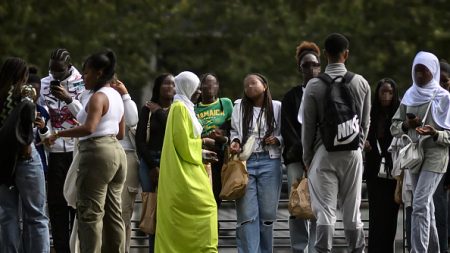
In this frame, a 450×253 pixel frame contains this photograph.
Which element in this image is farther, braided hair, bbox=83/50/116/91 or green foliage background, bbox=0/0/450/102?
green foliage background, bbox=0/0/450/102

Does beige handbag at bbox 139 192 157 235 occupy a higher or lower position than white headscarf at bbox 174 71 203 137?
lower

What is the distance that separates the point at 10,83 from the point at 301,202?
3091 mm

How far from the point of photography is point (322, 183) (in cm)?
1328

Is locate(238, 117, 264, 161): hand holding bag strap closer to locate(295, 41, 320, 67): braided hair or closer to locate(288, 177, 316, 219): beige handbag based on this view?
locate(288, 177, 316, 219): beige handbag

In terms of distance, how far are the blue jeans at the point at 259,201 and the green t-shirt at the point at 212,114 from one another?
0.63 m

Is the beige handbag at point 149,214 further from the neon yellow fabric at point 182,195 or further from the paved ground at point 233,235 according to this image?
the paved ground at point 233,235

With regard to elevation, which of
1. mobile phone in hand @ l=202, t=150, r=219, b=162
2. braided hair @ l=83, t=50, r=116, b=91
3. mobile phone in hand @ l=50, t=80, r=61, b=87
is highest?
braided hair @ l=83, t=50, r=116, b=91

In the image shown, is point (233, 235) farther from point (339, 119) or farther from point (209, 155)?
point (339, 119)

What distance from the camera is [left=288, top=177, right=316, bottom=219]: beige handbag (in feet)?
47.9

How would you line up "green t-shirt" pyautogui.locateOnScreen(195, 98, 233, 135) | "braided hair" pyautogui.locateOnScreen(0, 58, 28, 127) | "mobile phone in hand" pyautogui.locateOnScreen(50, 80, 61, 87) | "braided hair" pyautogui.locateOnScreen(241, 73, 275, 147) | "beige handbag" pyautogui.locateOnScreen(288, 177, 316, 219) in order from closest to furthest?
"braided hair" pyautogui.locateOnScreen(0, 58, 28, 127) < "mobile phone in hand" pyautogui.locateOnScreen(50, 80, 61, 87) < "beige handbag" pyautogui.locateOnScreen(288, 177, 316, 219) < "braided hair" pyautogui.locateOnScreen(241, 73, 275, 147) < "green t-shirt" pyautogui.locateOnScreen(195, 98, 233, 135)

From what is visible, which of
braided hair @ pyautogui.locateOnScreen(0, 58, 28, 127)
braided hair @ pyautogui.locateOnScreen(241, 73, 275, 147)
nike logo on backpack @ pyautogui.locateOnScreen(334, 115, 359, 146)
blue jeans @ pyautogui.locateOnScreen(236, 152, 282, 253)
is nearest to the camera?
nike logo on backpack @ pyautogui.locateOnScreen(334, 115, 359, 146)

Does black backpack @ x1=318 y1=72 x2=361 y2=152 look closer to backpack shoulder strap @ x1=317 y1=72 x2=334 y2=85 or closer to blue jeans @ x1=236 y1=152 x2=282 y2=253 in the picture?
backpack shoulder strap @ x1=317 y1=72 x2=334 y2=85

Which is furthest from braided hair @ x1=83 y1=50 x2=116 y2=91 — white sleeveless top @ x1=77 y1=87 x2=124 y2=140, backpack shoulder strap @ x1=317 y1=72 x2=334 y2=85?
backpack shoulder strap @ x1=317 y1=72 x2=334 y2=85

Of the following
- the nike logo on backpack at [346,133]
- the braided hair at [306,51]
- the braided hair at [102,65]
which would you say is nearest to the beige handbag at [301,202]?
the braided hair at [306,51]
